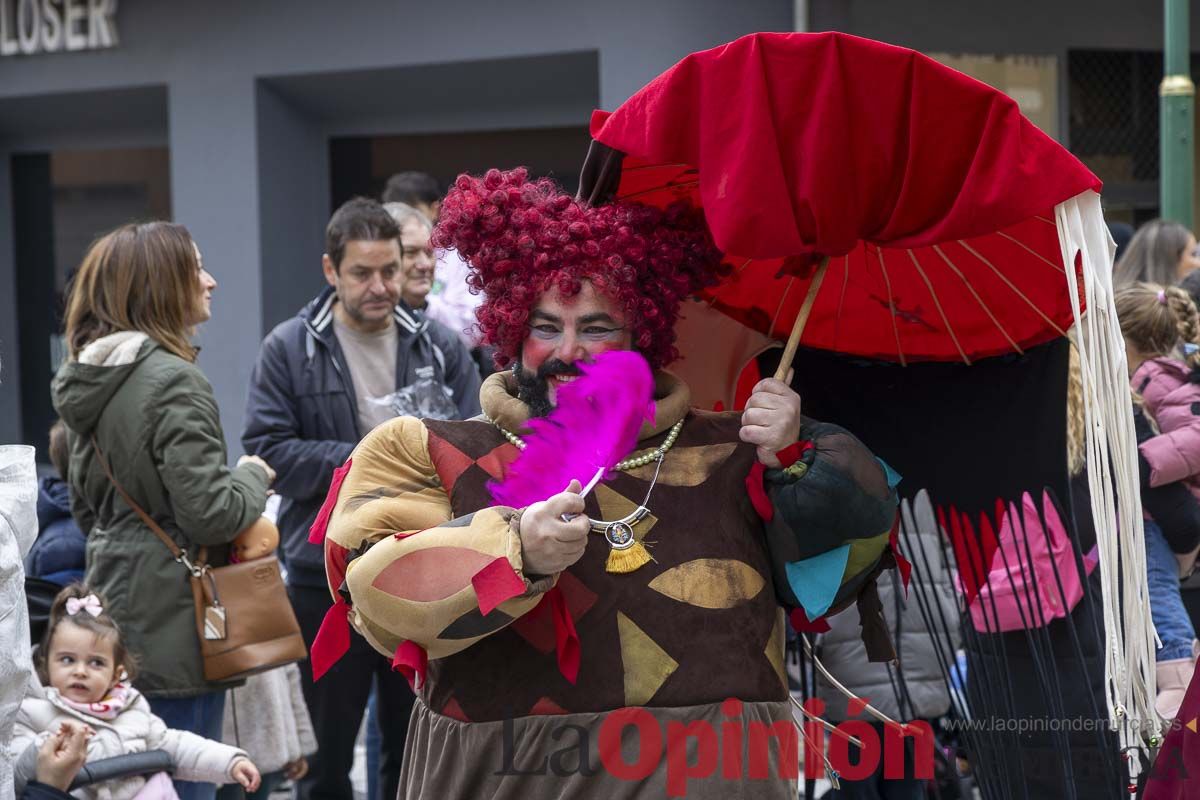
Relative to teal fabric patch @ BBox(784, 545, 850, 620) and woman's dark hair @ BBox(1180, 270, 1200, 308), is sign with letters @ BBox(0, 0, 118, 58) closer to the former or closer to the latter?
woman's dark hair @ BBox(1180, 270, 1200, 308)

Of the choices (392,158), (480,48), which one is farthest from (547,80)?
(392,158)

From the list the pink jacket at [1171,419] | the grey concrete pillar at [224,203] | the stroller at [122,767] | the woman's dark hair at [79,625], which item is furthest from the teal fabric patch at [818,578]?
the grey concrete pillar at [224,203]

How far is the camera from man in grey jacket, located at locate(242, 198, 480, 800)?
4.52 meters

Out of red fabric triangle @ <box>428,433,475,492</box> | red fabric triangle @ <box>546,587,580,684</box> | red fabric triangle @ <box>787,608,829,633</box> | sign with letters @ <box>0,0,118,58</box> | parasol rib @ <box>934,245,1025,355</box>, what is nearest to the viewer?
red fabric triangle @ <box>546,587,580,684</box>

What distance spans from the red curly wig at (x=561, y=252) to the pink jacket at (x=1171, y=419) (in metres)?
2.25

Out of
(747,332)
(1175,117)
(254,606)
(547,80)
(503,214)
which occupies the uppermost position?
(547,80)

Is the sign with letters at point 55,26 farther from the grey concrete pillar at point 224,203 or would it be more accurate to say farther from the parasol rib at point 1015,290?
the parasol rib at point 1015,290

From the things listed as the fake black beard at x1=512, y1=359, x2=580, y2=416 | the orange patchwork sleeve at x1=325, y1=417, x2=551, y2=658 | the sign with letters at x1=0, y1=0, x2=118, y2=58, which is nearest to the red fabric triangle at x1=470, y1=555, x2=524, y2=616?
the orange patchwork sleeve at x1=325, y1=417, x2=551, y2=658

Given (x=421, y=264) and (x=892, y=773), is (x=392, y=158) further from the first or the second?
(x=892, y=773)

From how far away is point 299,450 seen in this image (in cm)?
452

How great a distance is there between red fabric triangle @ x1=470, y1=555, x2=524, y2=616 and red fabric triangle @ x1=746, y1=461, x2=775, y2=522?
478mm

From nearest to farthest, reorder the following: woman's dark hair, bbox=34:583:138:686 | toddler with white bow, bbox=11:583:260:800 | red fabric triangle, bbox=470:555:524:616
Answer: red fabric triangle, bbox=470:555:524:616 → toddler with white bow, bbox=11:583:260:800 → woman's dark hair, bbox=34:583:138:686

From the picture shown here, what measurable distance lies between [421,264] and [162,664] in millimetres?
1991

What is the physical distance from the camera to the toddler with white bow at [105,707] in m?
3.62
